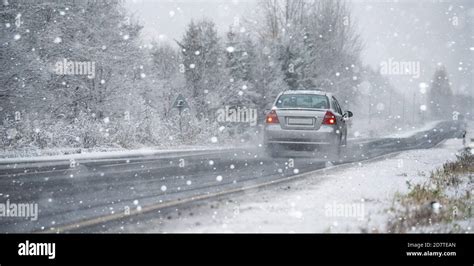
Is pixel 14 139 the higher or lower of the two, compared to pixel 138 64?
lower

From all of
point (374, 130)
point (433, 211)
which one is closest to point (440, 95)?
point (374, 130)

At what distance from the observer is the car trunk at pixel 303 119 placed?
1205 cm

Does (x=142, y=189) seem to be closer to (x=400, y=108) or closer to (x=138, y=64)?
(x=138, y=64)

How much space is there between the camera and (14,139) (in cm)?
1648

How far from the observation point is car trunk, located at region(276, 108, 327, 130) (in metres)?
12.1
